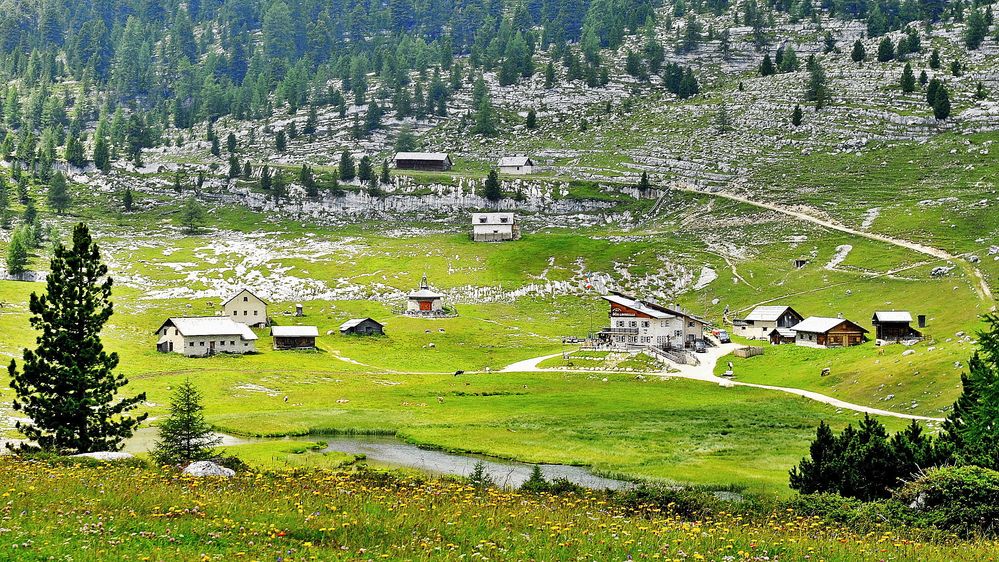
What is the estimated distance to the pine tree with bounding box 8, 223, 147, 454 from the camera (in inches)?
1875

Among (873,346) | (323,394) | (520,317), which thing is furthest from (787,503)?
(520,317)

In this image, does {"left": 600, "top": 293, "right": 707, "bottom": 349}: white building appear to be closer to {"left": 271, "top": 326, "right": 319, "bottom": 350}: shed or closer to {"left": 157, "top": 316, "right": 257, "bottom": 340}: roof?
{"left": 271, "top": 326, "right": 319, "bottom": 350}: shed

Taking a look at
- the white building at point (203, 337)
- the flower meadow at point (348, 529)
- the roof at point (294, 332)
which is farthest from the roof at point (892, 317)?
the flower meadow at point (348, 529)

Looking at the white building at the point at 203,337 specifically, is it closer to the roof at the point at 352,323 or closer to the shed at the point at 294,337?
the shed at the point at 294,337

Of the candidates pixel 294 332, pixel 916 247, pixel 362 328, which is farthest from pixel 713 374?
pixel 916 247

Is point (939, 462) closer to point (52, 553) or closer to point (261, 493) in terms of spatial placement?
point (261, 493)

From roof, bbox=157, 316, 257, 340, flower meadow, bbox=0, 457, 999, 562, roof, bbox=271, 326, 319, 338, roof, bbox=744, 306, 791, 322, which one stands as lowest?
roof, bbox=271, 326, 319, 338

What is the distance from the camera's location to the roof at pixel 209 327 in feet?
386

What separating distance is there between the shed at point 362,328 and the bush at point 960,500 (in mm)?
109481

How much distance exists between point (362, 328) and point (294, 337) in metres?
12.8

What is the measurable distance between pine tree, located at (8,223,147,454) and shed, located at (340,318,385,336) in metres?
84.4

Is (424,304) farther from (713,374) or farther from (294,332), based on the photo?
(713,374)

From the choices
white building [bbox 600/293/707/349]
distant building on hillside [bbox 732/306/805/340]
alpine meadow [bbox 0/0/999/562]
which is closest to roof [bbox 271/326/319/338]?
alpine meadow [bbox 0/0/999/562]

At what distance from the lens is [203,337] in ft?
388
